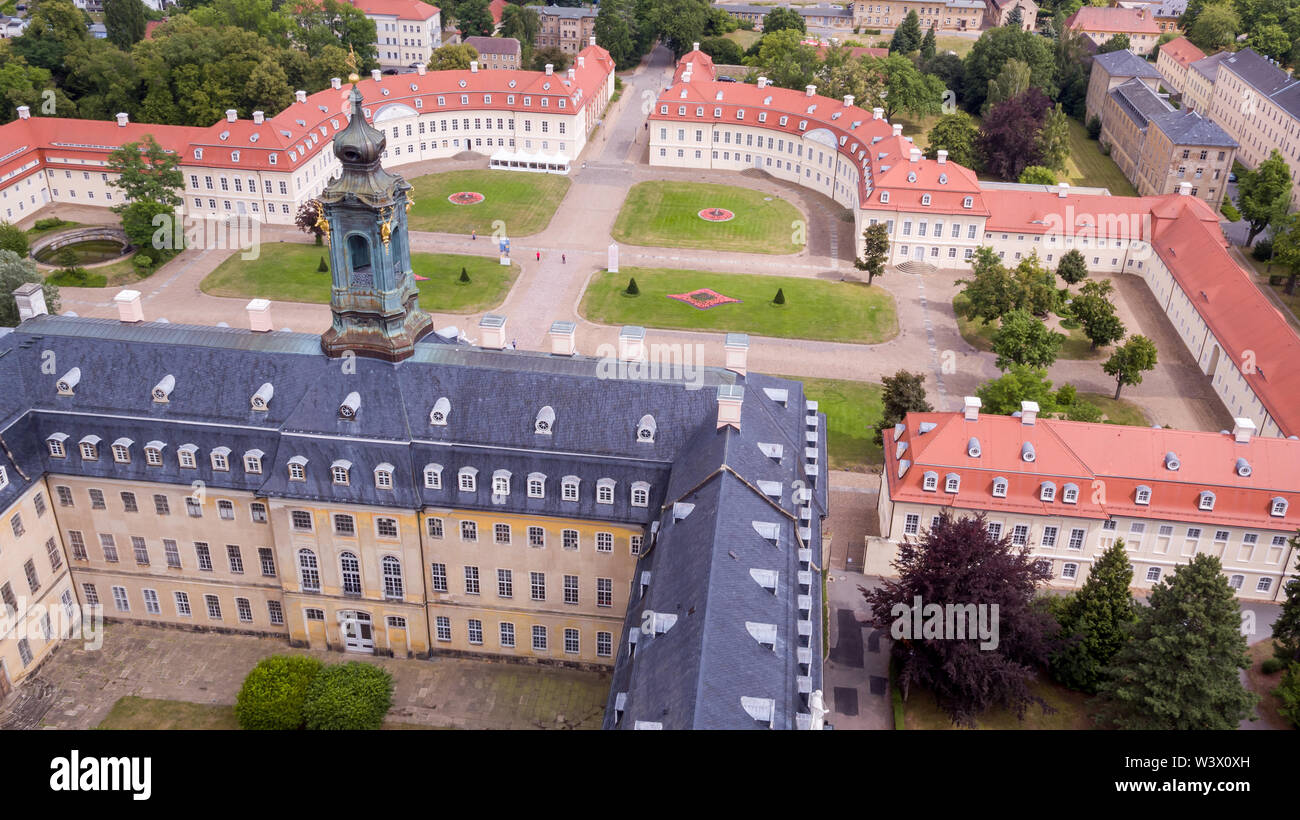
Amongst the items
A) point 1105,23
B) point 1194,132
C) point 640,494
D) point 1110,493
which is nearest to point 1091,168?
point 1194,132

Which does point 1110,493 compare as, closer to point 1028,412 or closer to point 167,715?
point 1028,412

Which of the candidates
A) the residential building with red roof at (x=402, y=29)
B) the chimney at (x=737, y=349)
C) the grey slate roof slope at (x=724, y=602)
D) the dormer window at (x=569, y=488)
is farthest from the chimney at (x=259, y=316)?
the residential building with red roof at (x=402, y=29)

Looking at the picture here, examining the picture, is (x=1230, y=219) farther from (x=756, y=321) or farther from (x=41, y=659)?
(x=41, y=659)

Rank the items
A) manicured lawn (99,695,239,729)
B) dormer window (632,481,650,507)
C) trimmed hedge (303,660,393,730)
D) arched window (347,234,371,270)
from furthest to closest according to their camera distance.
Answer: manicured lawn (99,695,239,729), arched window (347,234,371,270), dormer window (632,481,650,507), trimmed hedge (303,660,393,730)

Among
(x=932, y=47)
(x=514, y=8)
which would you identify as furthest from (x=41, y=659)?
(x=932, y=47)

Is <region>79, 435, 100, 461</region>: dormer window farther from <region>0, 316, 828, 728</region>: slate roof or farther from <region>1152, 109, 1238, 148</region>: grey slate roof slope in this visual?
<region>1152, 109, 1238, 148</region>: grey slate roof slope

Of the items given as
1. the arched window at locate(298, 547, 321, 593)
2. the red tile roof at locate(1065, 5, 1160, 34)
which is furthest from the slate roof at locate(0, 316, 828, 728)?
the red tile roof at locate(1065, 5, 1160, 34)
